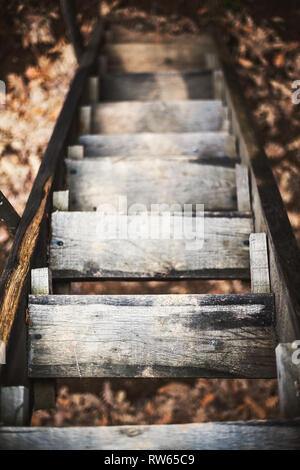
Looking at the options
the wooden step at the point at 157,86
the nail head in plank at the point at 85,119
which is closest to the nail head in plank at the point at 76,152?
the nail head in plank at the point at 85,119

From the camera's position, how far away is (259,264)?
5.08 feet

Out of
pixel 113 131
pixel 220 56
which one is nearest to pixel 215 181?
pixel 113 131

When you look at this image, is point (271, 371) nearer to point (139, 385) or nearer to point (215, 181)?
point (215, 181)

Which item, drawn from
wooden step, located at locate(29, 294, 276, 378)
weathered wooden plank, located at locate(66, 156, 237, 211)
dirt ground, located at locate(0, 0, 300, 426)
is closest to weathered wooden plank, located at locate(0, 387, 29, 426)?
wooden step, located at locate(29, 294, 276, 378)

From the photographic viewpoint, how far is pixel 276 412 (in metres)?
2.75

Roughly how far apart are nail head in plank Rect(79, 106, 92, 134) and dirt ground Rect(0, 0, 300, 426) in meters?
0.94

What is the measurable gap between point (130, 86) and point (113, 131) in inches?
22.2

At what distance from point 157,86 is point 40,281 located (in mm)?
2002

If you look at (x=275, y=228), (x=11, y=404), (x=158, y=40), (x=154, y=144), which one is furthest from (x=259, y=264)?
(x=158, y=40)

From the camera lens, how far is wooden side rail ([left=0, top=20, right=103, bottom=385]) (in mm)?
1245

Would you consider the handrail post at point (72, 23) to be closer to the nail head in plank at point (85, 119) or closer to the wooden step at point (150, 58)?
the wooden step at point (150, 58)

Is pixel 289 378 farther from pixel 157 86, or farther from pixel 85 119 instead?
pixel 157 86

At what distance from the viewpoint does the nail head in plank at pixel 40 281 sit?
1.48m

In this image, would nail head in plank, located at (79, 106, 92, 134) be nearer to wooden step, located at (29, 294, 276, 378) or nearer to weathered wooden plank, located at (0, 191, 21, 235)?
weathered wooden plank, located at (0, 191, 21, 235)
